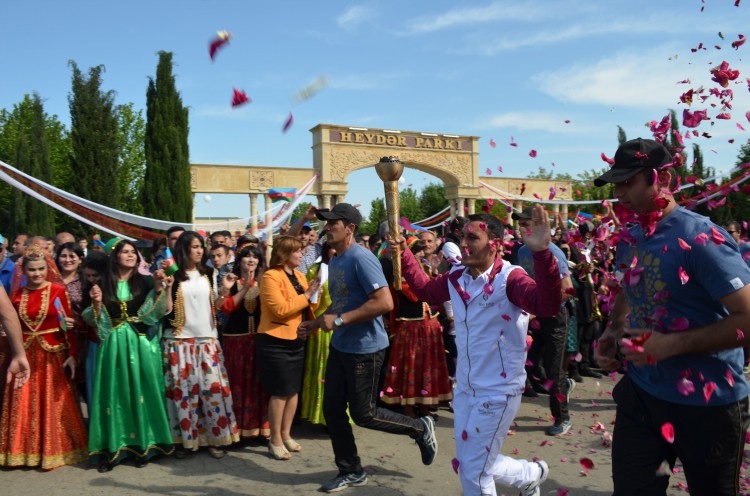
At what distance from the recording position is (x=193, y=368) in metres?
5.25

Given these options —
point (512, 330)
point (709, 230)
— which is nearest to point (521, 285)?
point (512, 330)

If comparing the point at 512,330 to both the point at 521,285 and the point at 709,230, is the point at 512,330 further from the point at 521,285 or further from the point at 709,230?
the point at 709,230

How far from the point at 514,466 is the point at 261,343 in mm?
2647

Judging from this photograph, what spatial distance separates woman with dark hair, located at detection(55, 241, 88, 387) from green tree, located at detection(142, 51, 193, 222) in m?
20.7

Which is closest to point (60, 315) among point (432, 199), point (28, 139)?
point (28, 139)

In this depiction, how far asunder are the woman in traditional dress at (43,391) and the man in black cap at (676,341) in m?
4.37

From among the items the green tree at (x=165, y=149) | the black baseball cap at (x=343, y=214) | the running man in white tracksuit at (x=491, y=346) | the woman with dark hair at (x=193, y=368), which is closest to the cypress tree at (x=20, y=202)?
the green tree at (x=165, y=149)

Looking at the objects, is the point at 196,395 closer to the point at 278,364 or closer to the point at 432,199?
the point at 278,364

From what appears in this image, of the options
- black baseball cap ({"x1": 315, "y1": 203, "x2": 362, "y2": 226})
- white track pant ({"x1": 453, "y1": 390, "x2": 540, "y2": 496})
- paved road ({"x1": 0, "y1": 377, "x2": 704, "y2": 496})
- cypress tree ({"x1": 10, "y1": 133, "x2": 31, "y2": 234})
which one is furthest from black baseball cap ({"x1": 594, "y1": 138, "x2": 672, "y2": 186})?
cypress tree ({"x1": 10, "y1": 133, "x2": 31, "y2": 234})

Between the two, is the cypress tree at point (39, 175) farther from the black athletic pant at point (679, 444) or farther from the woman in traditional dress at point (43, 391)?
the black athletic pant at point (679, 444)

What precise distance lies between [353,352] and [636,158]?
246 centimetres

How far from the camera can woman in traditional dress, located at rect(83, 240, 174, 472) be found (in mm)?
4988

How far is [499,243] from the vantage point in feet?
11.9

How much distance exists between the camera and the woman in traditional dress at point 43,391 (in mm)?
4906
